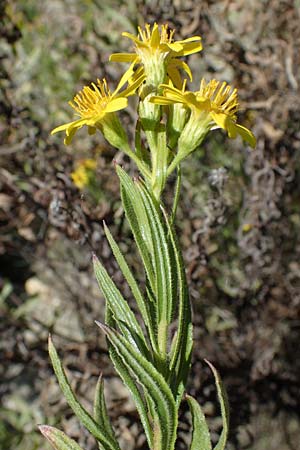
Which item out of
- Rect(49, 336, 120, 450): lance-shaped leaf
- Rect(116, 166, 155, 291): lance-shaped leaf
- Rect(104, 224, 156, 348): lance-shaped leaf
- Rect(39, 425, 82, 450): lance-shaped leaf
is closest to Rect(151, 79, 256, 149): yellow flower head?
Rect(116, 166, 155, 291): lance-shaped leaf

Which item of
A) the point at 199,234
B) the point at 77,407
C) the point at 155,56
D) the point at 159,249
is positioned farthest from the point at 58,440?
the point at 199,234

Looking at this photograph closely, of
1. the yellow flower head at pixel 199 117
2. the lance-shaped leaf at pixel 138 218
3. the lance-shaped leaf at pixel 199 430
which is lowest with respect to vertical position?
the lance-shaped leaf at pixel 199 430

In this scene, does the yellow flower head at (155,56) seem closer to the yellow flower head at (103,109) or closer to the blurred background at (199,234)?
the yellow flower head at (103,109)

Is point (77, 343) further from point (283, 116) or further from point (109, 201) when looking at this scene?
point (283, 116)

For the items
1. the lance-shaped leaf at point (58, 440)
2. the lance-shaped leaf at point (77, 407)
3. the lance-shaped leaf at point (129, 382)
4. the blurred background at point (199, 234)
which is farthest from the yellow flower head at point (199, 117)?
the blurred background at point (199, 234)

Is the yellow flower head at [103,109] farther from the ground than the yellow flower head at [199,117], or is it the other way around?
the yellow flower head at [103,109]

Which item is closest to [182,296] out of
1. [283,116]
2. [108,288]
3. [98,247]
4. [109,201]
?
[108,288]

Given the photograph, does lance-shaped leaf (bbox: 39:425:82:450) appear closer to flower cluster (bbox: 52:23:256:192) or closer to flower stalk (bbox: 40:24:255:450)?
flower stalk (bbox: 40:24:255:450)

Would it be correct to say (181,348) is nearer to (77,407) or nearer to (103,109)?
(77,407)
